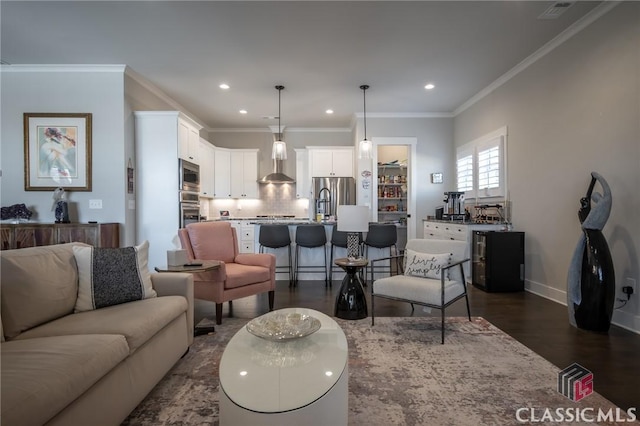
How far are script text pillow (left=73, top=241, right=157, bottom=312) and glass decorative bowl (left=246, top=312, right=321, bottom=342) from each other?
867 millimetres

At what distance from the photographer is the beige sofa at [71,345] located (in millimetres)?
1104

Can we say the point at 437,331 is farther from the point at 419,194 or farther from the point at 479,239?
the point at 419,194

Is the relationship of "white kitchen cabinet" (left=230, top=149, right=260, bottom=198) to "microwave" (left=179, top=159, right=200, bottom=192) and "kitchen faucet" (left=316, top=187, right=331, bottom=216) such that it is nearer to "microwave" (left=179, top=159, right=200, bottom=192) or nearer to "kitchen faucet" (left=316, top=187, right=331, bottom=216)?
"kitchen faucet" (left=316, top=187, right=331, bottom=216)

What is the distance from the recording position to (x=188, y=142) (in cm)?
506

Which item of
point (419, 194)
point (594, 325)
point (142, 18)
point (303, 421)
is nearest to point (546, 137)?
point (594, 325)

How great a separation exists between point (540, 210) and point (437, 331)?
2314 millimetres

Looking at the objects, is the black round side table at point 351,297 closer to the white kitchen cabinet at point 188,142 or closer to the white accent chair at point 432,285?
the white accent chair at point 432,285

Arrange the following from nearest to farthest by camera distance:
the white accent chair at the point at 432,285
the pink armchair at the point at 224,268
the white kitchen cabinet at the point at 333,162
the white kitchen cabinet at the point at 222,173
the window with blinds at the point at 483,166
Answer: the white accent chair at the point at 432,285 → the pink armchair at the point at 224,268 → the window with blinds at the point at 483,166 → the white kitchen cabinet at the point at 333,162 → the white kitchen cabinet at the point at 222,173

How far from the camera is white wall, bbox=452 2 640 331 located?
2.76 m

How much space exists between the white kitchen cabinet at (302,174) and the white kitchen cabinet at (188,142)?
2.38 meters

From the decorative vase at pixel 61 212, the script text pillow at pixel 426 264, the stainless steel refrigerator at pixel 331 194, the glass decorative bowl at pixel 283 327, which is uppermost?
the stainless steel refrigerator at pixel 331 194

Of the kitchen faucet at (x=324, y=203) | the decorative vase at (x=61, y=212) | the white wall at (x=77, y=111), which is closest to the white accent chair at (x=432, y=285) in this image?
the white wall at (x=77, y=111)

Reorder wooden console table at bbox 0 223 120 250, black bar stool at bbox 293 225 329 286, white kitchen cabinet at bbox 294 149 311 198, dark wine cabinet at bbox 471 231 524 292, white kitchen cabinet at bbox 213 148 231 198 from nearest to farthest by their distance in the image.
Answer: wooden console table at bbox 0 223 120 250
dark wine cabinet at bbox 471 231 524 292
black bar stool at bbox 293 225 329 286
white kitchen cabinet at bbox 213 148 231 198
white kitchen cabinet at bbox 294 149 311 198

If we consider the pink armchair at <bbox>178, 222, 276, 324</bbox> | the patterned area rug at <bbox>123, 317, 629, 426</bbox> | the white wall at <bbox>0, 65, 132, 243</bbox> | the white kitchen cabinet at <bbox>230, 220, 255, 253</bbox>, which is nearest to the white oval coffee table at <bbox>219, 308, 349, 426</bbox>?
the patterned area rug at <bbox>123, 317, 629, 426</bbox>
